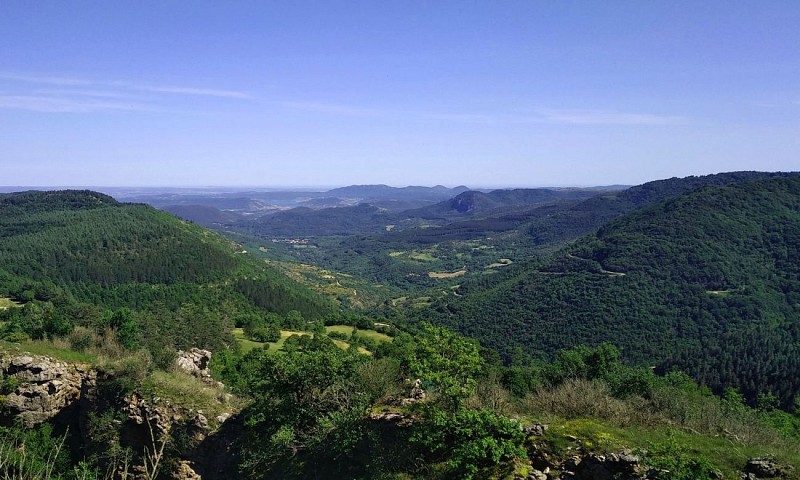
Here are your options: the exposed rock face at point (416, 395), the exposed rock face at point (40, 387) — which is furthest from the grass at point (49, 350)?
the exposed rock face at point (416, 395)

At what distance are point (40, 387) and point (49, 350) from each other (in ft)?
12.4

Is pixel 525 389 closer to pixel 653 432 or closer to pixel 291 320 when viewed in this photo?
pixel 653 432

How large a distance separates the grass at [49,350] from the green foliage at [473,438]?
A: 33.6 meters

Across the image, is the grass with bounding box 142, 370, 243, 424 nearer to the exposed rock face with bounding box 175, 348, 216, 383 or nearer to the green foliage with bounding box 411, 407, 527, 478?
the exposed rock face with bounding box 175, 348, 216, 383

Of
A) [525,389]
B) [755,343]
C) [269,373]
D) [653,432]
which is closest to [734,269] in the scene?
[755,343]

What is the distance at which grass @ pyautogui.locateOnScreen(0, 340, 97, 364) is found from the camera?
1502 inches

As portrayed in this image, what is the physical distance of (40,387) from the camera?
123 ft

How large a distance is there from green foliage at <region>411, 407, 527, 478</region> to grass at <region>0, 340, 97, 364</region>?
3365 cm

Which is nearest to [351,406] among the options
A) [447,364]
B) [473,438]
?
[447,364]

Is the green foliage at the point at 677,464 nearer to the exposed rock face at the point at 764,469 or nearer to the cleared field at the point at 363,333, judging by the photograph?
the exposed rock face at the point at 764,469

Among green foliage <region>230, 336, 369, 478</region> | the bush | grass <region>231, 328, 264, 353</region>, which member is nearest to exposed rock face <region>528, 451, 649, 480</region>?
the bush

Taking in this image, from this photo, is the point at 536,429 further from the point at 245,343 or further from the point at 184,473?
the point at 245,343

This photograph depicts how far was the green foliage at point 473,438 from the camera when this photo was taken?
2239cm

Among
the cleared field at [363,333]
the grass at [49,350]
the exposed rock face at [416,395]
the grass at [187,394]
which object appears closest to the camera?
the exposed rock face at [416,395]
